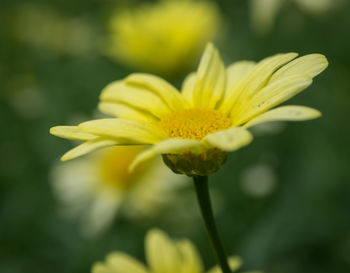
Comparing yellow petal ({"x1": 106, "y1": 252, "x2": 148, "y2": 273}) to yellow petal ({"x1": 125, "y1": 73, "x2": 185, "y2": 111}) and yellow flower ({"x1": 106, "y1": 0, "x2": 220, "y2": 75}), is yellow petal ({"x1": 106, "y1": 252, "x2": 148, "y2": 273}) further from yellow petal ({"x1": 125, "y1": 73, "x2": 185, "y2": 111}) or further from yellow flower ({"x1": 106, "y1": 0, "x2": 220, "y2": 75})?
yellow flower ({"x1": 106, "y1": 0, "x2": 220, "y2": 75})

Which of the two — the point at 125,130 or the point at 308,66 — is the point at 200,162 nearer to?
the point at 125,130

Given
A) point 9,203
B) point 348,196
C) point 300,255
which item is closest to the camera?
point 300,255

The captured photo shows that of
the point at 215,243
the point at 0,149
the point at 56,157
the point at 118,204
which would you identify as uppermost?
the point at 0,149

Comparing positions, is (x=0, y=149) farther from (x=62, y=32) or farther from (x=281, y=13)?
(x=281, y=13)

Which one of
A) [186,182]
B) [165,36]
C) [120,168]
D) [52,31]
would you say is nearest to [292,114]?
[186,182]

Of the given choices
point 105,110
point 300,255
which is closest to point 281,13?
point 300,255

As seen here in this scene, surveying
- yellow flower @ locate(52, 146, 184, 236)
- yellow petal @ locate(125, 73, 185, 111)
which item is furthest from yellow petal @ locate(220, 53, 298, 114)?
yellow flower @ locate(52, 146, 184, 236)

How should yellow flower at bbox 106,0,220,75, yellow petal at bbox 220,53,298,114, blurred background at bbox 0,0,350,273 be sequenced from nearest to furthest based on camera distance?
yellow petal at bbox 220,53,298,114 < blurred background at bbox 0,0,350,273 < yellow flower at bbox 106,0,220,75

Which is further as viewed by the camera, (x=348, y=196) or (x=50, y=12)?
(x=50, y=12)
